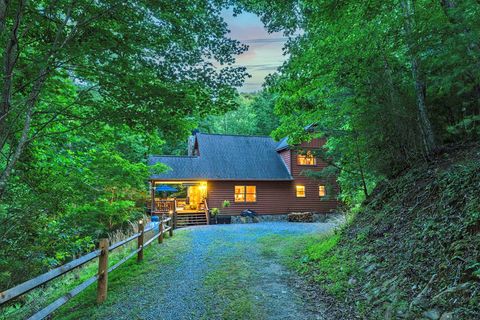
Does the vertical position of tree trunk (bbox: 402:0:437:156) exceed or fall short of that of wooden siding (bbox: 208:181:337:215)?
it exceeds it

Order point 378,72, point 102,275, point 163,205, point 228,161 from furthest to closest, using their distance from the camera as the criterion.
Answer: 1. point 228,161
2. point 163,205
3. point 378,72
4. point 102,275

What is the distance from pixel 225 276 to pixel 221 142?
16.5 m

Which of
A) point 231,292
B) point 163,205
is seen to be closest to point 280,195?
point 163,205

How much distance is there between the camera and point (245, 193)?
19.1 meters

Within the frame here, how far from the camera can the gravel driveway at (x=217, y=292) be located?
12.9ft

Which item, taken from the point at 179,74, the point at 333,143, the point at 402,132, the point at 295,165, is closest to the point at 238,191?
the point at 295,165

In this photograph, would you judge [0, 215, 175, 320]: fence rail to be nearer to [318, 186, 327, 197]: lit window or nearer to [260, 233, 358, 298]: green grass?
[260, 233, 358, 298]: green grass

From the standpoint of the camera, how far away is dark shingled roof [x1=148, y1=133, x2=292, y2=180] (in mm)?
18188

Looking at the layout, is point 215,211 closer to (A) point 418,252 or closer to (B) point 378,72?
(B) point 378,72

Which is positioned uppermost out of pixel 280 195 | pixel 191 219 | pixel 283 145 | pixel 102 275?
pixel 283 145

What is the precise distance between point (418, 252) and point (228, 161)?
16.5 meters

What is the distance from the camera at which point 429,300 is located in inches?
113

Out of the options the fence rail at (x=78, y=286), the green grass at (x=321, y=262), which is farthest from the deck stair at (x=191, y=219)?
the fence rail at (x=78, y=286)

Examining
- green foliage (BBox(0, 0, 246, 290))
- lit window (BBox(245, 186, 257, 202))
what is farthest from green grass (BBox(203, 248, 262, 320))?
lit window (BBox(245, 186, 257, 202))
